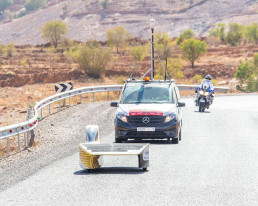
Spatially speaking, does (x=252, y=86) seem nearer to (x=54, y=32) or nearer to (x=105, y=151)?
(x=105, y=151)

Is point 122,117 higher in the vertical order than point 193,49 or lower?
higher

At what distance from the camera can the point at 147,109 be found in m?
14.6

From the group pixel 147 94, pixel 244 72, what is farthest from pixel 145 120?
pixel 244 72

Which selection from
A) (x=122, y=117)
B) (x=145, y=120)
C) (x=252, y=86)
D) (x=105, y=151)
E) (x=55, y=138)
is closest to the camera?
(x=105, y=151)

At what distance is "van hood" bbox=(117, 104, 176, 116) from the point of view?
14446 mm

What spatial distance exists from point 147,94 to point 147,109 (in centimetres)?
104

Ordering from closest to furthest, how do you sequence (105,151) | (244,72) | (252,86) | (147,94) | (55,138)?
(105,151) → (147,94) → (55,138) → (252,86) → (244,72)

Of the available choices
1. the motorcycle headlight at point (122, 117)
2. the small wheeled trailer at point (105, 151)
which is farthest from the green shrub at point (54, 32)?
the small wheeled trailer at point (105, 151)

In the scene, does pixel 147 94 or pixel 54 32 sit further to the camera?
pixel 54 32

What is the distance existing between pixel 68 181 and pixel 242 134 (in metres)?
9.06

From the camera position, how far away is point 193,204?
769 cm

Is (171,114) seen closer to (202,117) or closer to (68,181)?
(68,181)

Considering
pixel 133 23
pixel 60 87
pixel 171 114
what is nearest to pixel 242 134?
pixel 171 114

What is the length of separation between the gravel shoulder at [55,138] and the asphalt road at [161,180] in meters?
0.42
